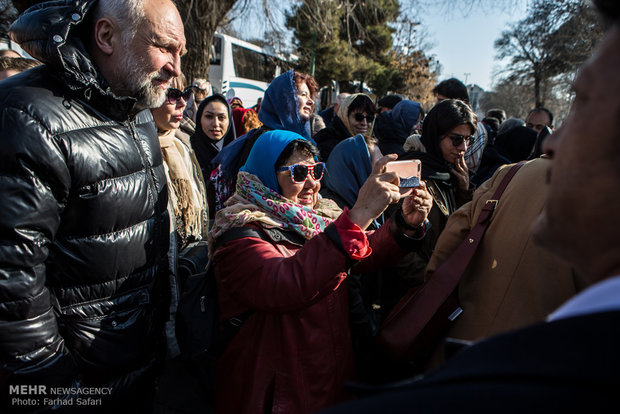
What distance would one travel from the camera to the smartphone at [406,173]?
195 centimetres

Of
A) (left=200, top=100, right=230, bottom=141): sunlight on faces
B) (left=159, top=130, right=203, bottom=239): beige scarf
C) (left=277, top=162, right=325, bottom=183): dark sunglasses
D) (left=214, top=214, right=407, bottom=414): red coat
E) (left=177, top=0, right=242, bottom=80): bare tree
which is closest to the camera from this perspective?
(left=214, top=214, right=407, bottom=414): red coat

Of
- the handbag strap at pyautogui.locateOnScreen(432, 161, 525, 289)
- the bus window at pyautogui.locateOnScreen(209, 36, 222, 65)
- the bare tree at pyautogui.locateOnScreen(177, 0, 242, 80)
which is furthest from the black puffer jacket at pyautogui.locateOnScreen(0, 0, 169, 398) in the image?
the bus window at pyautogui.locateOnScreen(209, 36, 222, 65)

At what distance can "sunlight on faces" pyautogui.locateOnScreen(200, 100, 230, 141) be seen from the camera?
4.61 meters

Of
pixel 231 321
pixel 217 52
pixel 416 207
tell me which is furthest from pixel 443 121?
pixel 217 52

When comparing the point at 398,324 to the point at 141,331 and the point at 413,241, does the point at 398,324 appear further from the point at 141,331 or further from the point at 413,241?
the point at 141,331

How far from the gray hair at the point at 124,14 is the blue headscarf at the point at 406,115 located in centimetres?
385

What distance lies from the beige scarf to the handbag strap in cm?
195

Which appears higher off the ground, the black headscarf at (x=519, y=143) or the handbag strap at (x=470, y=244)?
the black headscarf at (x=519, y=143)

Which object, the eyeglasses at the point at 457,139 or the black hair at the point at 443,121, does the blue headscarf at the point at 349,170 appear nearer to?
the black hair at the point at 443,121

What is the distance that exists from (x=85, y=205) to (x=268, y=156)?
2.81ft

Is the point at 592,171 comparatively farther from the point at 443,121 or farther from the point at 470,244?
the point at 443,121

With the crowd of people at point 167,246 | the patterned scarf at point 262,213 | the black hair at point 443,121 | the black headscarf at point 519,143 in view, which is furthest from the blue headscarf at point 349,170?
the black headscarf at point 519,143

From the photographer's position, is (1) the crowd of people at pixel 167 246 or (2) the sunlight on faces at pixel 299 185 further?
(2) the sunlight on faces at pixel 299 185

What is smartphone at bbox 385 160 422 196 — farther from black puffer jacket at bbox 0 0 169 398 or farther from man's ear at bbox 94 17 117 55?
man's ear at bbox 94 17 117 55
